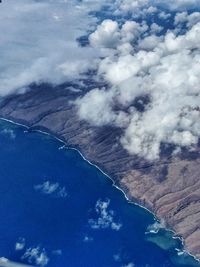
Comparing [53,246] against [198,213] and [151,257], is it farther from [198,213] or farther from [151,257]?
[198,213]

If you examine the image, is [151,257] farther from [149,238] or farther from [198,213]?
[198,213]

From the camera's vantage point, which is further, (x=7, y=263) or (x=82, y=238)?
(x=82, y=238)

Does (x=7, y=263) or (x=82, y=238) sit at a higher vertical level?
(x=7, y=263)

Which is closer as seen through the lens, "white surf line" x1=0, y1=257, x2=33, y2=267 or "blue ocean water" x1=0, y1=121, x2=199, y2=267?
"white surf line" x1=0, y1=257, x2=33, y2=267

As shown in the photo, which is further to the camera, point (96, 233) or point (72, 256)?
point (96, 233)

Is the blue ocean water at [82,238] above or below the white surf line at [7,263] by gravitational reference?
below

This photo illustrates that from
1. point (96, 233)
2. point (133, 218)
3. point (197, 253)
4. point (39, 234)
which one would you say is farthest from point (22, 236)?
point (197, 253)

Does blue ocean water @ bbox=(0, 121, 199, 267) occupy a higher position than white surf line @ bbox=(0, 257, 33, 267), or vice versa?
white surf line @ bbox=(0, 257, 33, 267)

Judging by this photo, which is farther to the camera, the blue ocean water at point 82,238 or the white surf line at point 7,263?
the blue ocean water at point 82,238

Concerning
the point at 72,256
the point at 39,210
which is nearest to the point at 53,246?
the point at 72,256
